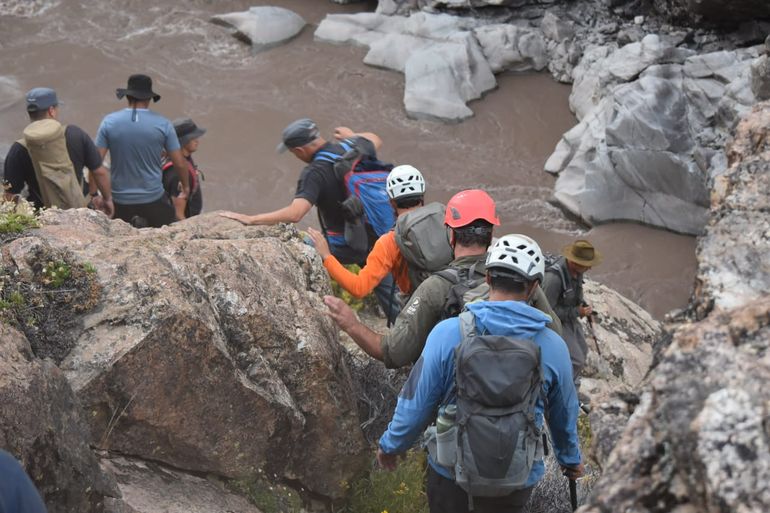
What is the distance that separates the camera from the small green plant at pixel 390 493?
464 centimetres

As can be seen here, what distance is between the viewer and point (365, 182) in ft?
18.9

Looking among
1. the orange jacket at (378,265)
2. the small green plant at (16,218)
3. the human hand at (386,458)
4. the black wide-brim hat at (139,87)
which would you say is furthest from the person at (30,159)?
the human hand at (386,458)

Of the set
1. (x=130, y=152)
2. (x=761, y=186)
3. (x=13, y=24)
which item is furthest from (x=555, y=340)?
(x=13, y=24)

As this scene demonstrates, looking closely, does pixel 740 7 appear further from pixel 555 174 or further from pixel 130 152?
pixel 130 152

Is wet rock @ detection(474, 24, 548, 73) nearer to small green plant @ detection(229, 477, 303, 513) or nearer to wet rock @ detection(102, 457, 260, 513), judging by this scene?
small green plant @ detection(229, 477, 303, 513)

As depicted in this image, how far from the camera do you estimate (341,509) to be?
460 centimetres

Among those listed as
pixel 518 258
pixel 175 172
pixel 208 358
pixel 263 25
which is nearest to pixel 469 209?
pixel 518 258

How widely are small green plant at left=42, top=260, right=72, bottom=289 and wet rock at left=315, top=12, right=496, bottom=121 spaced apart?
1096 centimetres

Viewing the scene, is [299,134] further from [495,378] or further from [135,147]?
[495,378]

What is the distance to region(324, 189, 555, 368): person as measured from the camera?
13.3 feet

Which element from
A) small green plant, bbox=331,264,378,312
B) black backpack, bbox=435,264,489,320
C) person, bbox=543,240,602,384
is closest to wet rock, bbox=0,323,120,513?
black backpack, bbox=435,264,489,320

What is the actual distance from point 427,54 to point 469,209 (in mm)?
11349

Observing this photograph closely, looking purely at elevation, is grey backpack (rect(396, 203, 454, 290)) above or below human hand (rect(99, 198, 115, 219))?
above

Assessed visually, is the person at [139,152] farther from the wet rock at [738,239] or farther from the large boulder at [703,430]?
the large boulder at [703,430]
